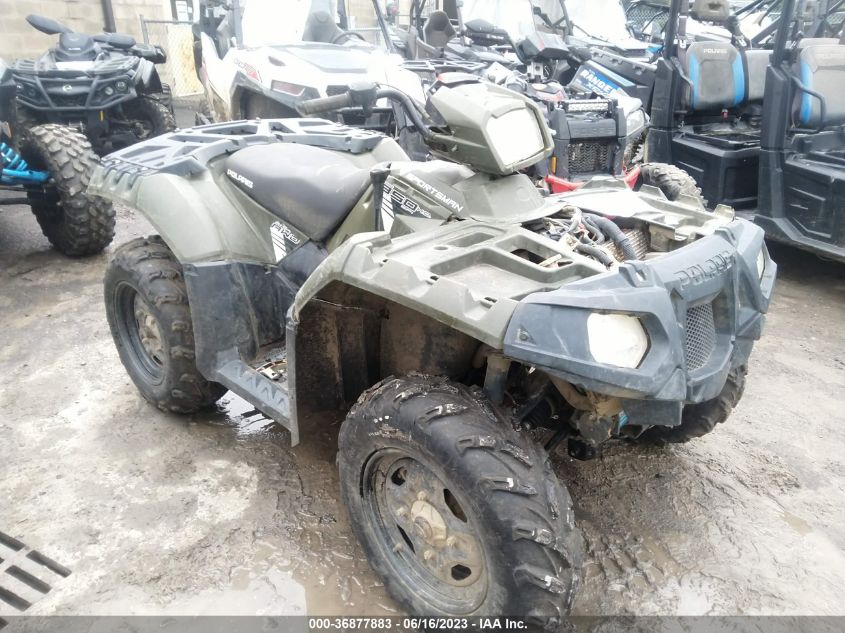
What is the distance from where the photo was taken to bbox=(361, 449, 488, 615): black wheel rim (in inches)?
85.7

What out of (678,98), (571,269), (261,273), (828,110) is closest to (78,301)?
(261,273)

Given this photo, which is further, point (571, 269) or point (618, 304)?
point (571, 269)

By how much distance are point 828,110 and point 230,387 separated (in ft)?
16.6

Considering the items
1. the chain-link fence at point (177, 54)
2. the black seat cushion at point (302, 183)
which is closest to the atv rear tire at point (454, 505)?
the black seat cushion at point (302, 183)

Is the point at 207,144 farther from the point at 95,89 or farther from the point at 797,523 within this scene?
the point at 95,89

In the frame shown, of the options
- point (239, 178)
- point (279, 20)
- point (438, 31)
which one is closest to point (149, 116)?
point (279, 20)

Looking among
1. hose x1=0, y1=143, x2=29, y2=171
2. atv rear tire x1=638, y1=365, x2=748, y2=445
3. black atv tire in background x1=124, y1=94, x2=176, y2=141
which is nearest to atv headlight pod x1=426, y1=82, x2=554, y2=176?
atv rear tire x1=638, y1=365, x2=748, y2=445

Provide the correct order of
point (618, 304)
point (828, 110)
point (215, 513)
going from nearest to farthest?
point (618, 304)
point (215, 513)
point (828, 110)

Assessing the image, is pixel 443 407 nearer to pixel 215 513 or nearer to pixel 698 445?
pixel 215 513

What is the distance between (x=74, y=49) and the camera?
24.7ft

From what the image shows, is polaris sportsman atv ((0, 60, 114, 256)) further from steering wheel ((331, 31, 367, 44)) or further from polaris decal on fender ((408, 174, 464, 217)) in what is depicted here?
polaris decal on fender ((408, 174, 464, 217))

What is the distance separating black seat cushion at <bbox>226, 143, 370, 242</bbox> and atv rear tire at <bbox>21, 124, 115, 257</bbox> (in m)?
2.95

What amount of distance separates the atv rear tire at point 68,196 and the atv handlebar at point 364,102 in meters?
3.56

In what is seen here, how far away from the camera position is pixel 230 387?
9.78 feet
